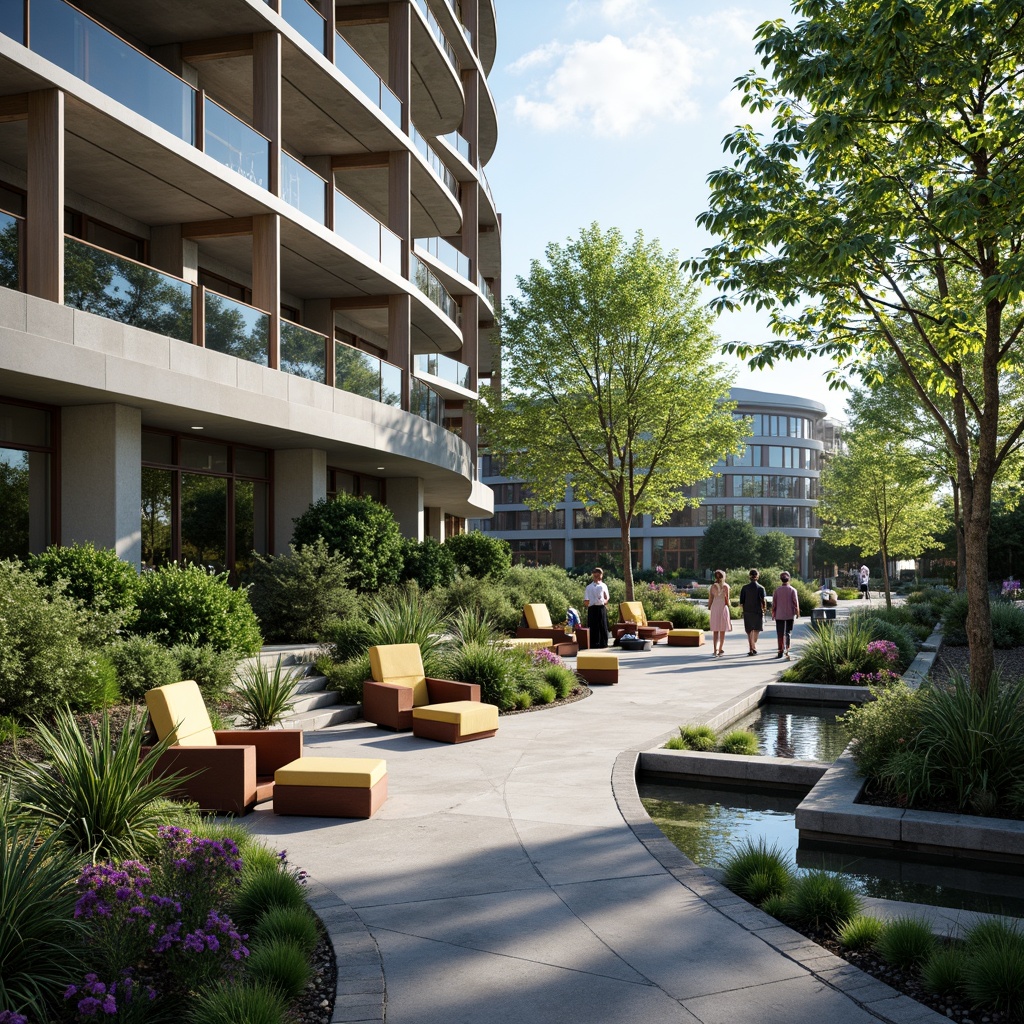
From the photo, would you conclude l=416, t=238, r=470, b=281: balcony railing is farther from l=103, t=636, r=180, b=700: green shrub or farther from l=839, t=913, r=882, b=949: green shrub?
l=839, t=913, r=882, b=949: green shrub

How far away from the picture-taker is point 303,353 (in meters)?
18.9

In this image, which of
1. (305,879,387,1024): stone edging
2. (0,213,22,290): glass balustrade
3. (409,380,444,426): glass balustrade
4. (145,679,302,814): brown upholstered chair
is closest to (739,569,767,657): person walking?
(409,380,444,426): glass balustrade

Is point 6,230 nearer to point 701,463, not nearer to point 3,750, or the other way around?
point 3,750

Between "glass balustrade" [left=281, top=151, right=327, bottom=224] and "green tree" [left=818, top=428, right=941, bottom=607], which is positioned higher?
"glass balustrade" [left=281, top=151, right=327, bottom=224]

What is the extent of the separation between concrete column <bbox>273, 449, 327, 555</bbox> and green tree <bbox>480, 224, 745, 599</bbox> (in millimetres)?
10392

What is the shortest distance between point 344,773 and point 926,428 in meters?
30.8

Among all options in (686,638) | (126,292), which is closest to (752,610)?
(686,638)

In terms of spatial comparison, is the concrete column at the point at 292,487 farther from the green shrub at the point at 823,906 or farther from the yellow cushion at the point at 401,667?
the green shrub at the point at 823,906

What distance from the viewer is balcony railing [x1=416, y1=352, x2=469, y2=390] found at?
30.2 meters

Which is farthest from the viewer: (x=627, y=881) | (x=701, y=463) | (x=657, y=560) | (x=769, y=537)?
(x=657, y=560)

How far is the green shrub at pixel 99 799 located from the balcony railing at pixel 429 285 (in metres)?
20.5

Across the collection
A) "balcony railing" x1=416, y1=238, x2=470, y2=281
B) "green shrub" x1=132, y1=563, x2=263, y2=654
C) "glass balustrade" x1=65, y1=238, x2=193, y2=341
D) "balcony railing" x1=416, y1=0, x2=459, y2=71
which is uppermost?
"balcony railing" x1=416, y1=0, x2=459, y2=71

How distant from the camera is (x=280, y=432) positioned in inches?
709

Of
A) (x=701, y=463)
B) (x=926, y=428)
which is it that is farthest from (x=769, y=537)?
(x=701, y=463)
